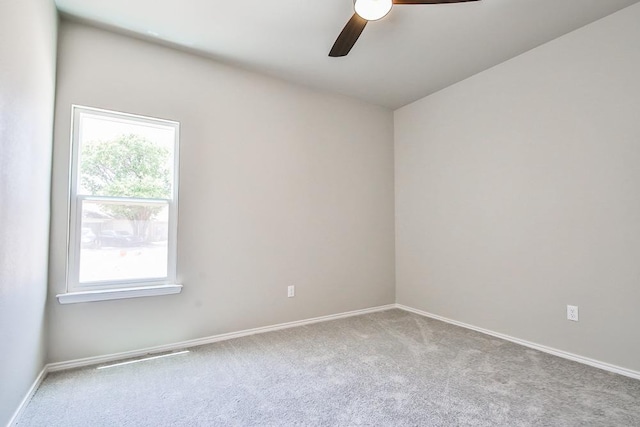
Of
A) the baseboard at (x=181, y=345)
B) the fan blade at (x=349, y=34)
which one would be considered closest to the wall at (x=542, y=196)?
the baseboard at (x=181, y=345)

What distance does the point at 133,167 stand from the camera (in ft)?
8.73

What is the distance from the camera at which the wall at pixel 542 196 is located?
2299mm

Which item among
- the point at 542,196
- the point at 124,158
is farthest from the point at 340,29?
the point at 542,196

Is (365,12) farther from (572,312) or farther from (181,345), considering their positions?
(181,345)

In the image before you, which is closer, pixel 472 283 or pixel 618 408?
pixel 618 408

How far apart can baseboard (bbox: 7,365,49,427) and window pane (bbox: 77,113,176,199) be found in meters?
1.29

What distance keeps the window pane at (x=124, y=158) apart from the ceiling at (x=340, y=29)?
759 millimetres

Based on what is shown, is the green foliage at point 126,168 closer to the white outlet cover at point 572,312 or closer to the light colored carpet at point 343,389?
the light colored carpet at point 343,389

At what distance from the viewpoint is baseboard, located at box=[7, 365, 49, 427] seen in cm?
167

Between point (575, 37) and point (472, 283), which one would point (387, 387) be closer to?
point (472, 283)

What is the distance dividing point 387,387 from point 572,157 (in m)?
2.30

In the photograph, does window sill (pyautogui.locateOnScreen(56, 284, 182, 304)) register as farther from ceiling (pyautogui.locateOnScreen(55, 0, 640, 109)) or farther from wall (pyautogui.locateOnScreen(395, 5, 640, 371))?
wall (pyautogui.locateOnScreen(395, 5, 640, 371))

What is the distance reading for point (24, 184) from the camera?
1786 mm

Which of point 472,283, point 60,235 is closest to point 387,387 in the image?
point 472,283
